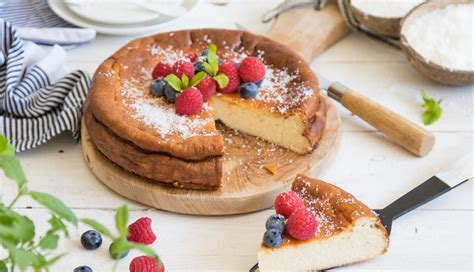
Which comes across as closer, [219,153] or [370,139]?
[219,153]

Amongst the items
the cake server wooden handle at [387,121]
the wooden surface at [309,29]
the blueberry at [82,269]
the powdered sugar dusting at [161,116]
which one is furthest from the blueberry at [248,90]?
the blueberry at [82,269]

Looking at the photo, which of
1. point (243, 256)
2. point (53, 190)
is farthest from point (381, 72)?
point (53, 190)

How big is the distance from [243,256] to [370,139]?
0.79 meters

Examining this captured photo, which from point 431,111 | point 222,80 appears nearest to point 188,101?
point 222,80

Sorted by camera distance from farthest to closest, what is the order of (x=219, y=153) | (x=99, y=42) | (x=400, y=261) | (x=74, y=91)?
(x=99, y=42)
(x=74, y=91)
(x=219, y=153)
(x=400, y=261)

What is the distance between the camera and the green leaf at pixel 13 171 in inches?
49.0

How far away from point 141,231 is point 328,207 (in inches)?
22.7

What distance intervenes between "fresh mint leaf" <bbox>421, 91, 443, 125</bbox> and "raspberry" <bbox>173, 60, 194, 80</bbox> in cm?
93

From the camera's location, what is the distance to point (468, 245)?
7.61ft

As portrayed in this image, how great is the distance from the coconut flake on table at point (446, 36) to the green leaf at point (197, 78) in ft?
3.08

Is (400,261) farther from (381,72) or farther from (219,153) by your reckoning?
(381,72)

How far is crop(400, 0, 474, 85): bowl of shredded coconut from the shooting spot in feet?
9.55

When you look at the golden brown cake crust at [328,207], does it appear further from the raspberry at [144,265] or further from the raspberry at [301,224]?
the raspberry at [144,265]

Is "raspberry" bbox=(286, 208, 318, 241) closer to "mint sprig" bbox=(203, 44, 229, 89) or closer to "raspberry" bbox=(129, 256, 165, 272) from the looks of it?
"raspberry" bbox=(129, 256, 165, 272)
